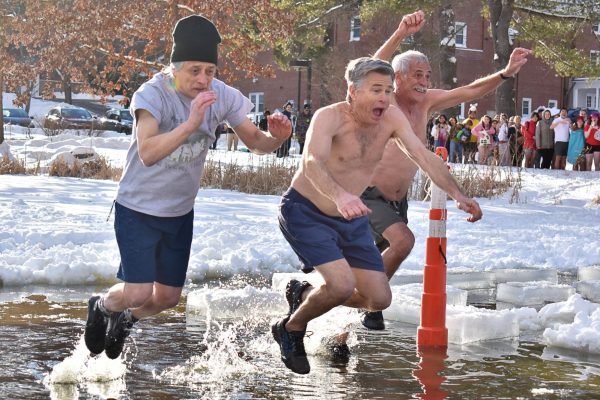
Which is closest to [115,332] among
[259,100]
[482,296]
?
[482,296]

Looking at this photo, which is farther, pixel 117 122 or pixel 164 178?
pixel 117 122

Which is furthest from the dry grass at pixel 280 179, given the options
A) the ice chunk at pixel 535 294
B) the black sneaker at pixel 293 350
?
the black sneaker at pixel 293 350

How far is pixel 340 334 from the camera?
7.10 m

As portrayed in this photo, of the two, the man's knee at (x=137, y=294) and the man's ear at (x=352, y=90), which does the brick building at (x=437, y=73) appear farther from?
the man's knee at (x=137, y=294)

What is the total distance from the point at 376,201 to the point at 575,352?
1667 millimetres

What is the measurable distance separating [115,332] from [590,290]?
5330 mm

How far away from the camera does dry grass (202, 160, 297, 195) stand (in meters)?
20.4

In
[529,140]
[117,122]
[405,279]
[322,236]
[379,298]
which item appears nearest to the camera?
[322,236]

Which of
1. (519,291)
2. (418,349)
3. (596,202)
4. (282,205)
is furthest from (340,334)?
(596,202)

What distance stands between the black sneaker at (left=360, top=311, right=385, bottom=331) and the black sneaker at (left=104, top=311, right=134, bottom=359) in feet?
5.99

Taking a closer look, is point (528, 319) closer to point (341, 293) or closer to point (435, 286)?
point (435, 286)

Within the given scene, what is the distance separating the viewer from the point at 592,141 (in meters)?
26.5

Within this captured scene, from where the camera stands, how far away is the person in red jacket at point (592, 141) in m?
26.2

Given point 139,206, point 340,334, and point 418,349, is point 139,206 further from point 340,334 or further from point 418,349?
point 418,349
